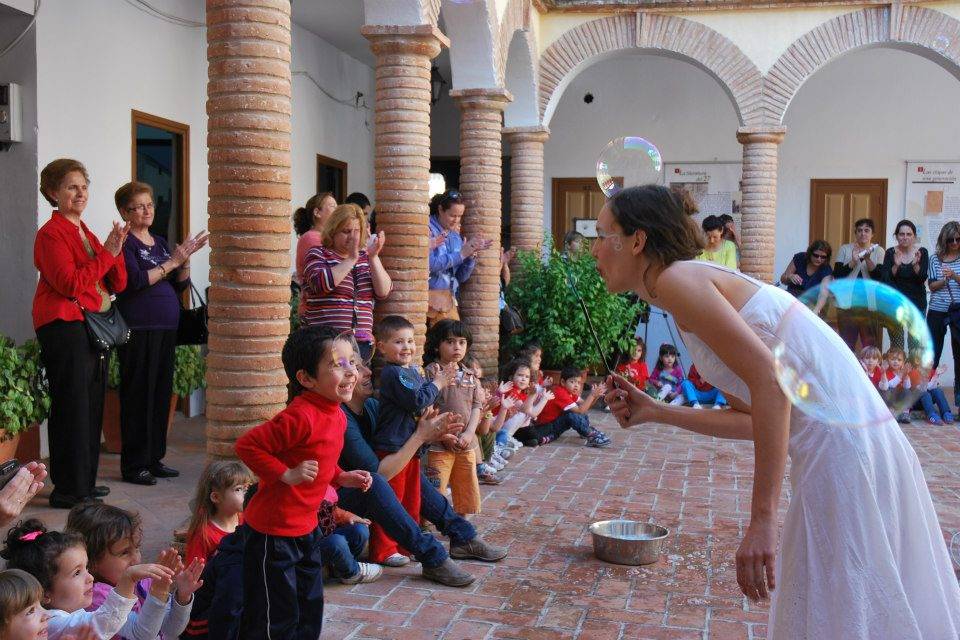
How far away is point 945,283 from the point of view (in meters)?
10.5

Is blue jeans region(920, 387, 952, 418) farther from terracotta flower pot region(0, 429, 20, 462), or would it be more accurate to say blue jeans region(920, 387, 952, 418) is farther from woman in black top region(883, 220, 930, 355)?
terracotta flower pot region(0, 429, 20, 462)

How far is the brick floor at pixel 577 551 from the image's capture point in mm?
4387

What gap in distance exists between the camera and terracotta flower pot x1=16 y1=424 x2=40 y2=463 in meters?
6.52

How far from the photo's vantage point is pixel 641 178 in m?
8.95

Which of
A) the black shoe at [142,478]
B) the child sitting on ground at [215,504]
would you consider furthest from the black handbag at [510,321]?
the child sitting on ground at [215,504]

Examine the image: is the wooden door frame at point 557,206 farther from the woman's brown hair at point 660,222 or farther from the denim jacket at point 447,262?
the woman's brown hair at point 660,222

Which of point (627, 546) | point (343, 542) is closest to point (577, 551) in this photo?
point (627, 546)

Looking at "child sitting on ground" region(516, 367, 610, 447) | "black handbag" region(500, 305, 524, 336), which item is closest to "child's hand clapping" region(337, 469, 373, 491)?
"child sitting on ground" region(516, 367, 610, 447)

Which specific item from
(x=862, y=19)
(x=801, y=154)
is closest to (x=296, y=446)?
(x=862, y=19)

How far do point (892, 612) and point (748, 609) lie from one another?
240 centimetres

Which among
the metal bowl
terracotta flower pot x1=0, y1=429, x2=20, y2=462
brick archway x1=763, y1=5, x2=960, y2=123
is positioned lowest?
the metal bowl

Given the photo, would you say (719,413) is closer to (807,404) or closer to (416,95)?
(807,404)

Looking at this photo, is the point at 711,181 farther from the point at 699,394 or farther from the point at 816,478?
the point at 816,478

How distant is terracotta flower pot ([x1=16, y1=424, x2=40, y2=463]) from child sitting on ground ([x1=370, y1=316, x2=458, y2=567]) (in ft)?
8.79
